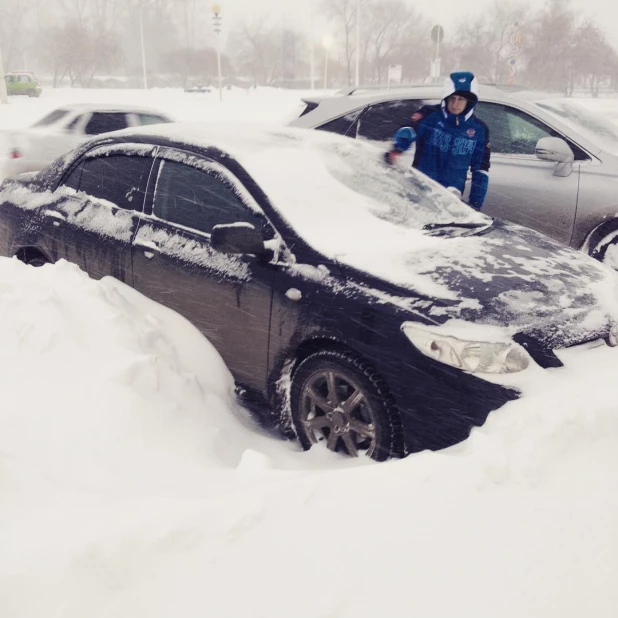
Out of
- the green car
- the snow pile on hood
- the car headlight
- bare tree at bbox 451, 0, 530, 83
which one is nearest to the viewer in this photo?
the snow pile on hood

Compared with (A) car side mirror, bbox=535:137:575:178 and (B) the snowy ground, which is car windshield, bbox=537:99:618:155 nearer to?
(A) car side mirror, bbox=535:137:575:178

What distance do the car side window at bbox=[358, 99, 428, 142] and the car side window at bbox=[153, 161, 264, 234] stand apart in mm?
2983

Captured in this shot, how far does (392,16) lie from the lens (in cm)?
6444

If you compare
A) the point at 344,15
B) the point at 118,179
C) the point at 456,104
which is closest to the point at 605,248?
the point at 456,104

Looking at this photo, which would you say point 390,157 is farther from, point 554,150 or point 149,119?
point 149,119

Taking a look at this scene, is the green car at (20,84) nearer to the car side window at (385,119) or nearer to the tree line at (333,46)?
the tree line at (333,46)

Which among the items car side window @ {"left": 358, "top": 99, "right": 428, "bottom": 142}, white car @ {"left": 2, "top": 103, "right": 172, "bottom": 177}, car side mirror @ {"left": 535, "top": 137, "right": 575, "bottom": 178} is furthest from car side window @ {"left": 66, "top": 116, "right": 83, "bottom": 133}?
car side mirror @ {"left": 535, "top": 137, "right": 575, "bottom": 178}

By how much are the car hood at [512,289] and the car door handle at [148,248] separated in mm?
1422

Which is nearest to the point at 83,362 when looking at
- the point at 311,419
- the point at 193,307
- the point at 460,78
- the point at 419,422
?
the point at 193,307

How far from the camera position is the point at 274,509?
2023 millimetres

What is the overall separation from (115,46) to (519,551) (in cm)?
6387

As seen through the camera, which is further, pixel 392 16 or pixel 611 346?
pixel 392 16

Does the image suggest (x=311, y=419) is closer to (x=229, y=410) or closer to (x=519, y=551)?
(x=229, y=410)

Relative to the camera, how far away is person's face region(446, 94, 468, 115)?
4.87m
